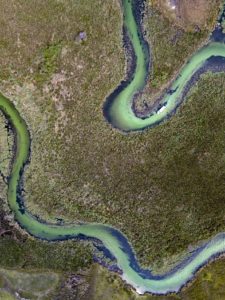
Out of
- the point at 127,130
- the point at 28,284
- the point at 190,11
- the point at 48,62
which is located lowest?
the point at 28,284

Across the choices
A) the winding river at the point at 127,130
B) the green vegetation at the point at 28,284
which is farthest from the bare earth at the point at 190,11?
the green vegetation at the point at 28,284

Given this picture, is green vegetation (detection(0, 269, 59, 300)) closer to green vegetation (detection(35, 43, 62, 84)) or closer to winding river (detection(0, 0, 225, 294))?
winding river (detection(0, 0, 225, 294))

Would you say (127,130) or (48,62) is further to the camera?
(127,130)

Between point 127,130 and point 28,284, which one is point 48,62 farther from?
point 28,284

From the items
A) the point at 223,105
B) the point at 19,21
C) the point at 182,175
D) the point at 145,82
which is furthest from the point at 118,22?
the point at 182,175

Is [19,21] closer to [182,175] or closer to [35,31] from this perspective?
[35,31]

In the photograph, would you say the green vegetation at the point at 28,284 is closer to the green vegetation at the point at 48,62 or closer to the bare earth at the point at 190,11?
the green vegetation at the point at 48,62

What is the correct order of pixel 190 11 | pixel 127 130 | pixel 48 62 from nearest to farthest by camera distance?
pixel 48 62, pixel 190 11, pixel 127 130

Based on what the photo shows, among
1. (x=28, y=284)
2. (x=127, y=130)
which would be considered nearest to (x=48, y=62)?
(x=127, y=130)

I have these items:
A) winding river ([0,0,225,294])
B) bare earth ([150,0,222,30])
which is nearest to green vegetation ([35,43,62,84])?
winding river ([0,0,225,294])
